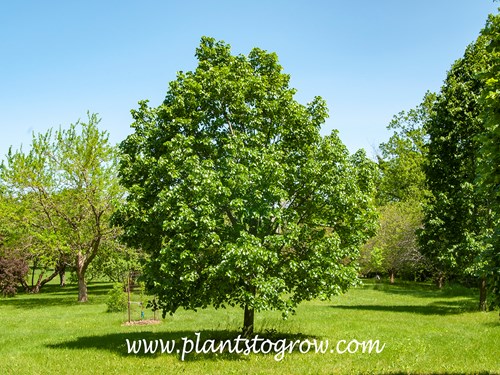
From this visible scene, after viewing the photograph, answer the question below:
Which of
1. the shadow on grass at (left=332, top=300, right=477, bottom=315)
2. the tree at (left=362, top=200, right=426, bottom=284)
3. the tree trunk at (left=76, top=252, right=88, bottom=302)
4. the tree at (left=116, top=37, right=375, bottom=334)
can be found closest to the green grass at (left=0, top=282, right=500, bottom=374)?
the shadow on grass at (left=332, top=300, right=477, bottom=315)

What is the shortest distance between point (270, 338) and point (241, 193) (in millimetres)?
6945

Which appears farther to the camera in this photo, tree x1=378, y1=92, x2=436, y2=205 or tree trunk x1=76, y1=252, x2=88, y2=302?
tree x1=378, y1=92, x2=436, y2=205

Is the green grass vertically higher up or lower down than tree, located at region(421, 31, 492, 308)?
lower down

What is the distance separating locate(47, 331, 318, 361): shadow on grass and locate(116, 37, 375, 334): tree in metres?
1.23

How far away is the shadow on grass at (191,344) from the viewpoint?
17422 mm

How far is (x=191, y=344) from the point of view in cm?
1902

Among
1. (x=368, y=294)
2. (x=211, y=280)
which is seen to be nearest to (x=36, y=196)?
(x=211, y=280)

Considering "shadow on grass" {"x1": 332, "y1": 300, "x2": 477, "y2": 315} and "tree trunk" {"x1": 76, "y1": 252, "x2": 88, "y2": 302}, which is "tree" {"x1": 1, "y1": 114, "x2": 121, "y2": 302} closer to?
"tree trunk" {"x1": 76, "y1": 252, "x2": 88, "y2": 302}

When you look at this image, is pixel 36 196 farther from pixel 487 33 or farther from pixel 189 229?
pixel 487 33

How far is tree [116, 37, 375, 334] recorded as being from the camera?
52.6 ft

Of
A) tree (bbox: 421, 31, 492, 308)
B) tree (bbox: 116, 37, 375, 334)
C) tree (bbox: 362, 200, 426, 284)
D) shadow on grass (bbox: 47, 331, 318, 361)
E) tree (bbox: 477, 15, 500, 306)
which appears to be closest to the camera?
tree (bbox: 477, 15, 500, 306)

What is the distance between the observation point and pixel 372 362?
15.9 metres

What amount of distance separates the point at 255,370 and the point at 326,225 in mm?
6138

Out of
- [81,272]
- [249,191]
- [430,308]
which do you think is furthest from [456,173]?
[81,272]
